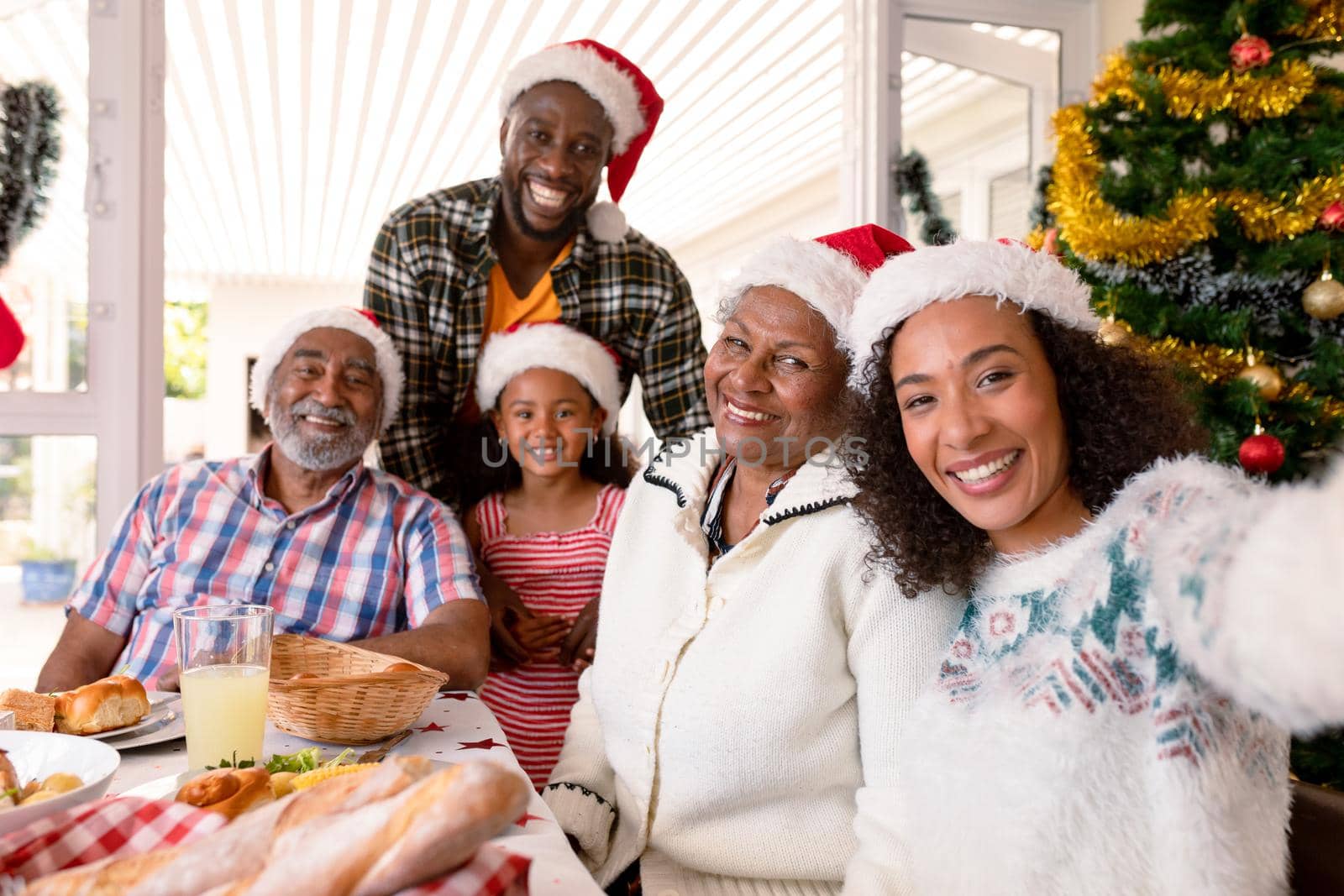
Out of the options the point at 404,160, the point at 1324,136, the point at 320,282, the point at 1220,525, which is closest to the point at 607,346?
the point at 1324,136

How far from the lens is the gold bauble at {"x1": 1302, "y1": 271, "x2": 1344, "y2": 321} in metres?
2.32

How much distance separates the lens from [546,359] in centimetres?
250

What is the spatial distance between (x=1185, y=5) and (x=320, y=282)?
13805 millimetres

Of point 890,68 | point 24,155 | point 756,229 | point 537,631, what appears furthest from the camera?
point 756,229

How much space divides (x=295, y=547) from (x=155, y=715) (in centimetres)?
76

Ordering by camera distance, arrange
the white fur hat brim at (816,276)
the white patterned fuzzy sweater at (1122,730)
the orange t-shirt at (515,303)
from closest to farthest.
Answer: the white patterned fuzzy sweater at (1122,730)
the white fur hat brim at (816,276)
the orange t-shirt at (515,303)

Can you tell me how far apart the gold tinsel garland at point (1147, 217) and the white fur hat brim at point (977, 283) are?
136cm

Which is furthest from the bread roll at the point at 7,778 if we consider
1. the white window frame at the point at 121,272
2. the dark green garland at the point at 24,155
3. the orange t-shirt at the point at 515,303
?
the dark green garland at the point at 24,155

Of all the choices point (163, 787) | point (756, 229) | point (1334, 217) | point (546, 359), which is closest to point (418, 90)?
point (546, 359)

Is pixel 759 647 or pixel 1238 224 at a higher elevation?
pixel 1238 224

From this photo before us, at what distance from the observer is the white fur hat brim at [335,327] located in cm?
235

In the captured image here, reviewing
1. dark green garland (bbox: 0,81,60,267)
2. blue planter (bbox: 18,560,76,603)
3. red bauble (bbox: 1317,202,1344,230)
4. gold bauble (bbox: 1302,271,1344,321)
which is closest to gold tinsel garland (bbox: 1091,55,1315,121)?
red bauble (bbox: 1317,202,1344,230)

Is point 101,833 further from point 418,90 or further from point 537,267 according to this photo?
point 418,90

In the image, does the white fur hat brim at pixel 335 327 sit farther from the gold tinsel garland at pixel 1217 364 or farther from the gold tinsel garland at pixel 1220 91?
the gold tinsel garland at pixel 1220 91
